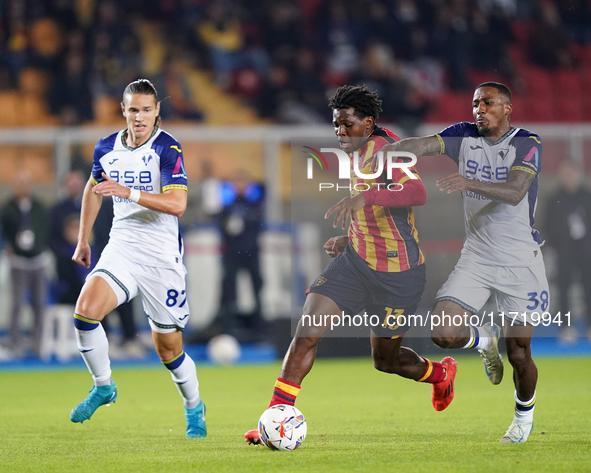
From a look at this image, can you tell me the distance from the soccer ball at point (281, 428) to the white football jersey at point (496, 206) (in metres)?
1.56

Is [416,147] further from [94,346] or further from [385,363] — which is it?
[94,346]

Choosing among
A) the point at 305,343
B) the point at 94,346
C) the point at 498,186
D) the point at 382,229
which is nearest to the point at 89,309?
the point at 94,346

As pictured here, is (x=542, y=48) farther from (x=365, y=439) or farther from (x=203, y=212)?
(x=365, y=439)

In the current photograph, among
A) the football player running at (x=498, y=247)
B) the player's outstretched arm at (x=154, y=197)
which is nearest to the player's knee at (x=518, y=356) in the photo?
the football player running at (x=498, y=247)

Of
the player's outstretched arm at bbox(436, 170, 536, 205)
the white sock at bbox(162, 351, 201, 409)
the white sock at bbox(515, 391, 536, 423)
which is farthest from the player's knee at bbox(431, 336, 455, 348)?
the white sock at bbox(162, 351, 201, 409)

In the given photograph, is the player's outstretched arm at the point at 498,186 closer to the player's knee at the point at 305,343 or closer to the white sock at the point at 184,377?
the player's knee at the point at 305,343

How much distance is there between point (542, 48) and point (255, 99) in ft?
18.8

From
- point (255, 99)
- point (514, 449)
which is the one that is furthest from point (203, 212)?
point (514, 449)

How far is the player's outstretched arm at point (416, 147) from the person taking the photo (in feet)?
17.7

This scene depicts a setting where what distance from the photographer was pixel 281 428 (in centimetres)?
497

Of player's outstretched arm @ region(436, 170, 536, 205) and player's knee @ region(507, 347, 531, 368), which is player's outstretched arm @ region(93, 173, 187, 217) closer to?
player's outstretched arm @ region(436, 170, 536, 205)

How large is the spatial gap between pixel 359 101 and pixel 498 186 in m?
1.00

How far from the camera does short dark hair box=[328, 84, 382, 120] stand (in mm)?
5402

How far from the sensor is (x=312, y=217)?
35.2ft
